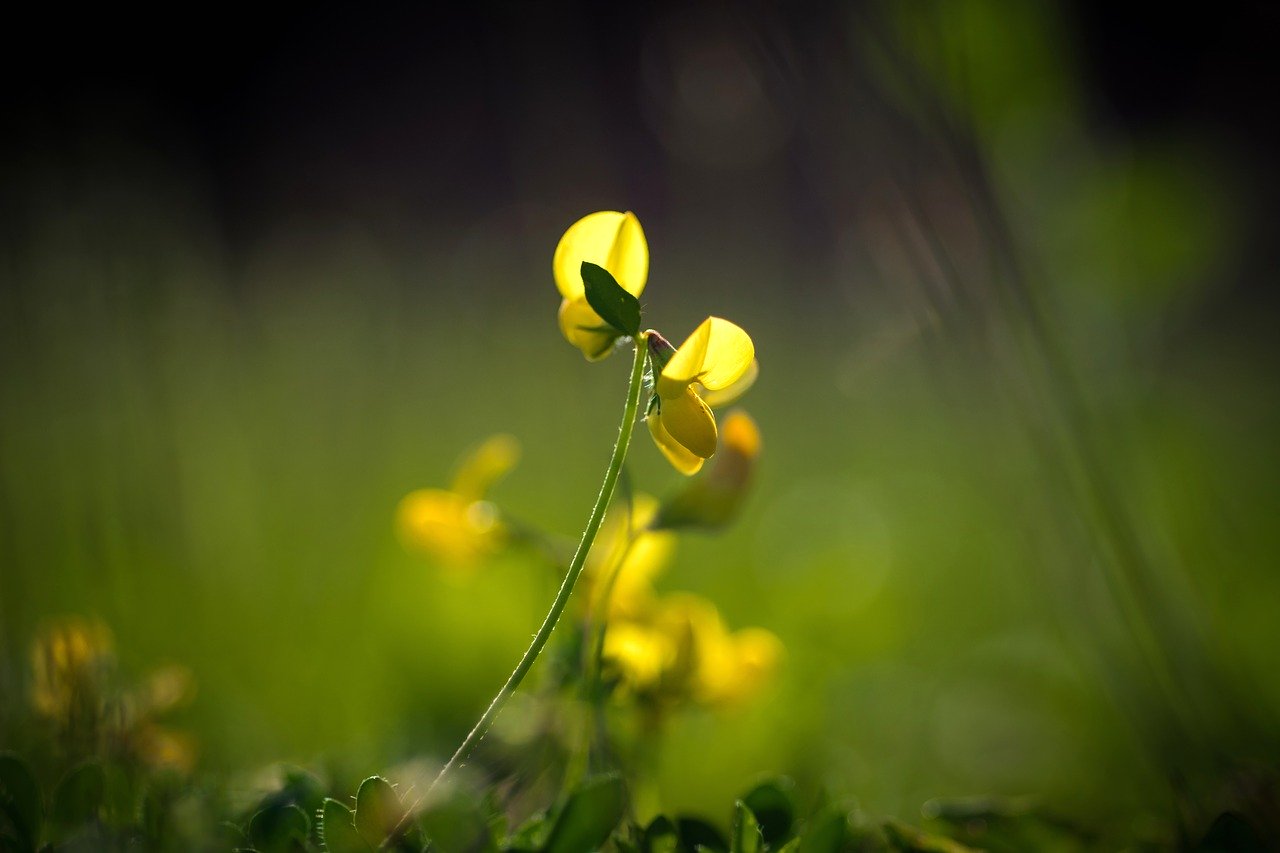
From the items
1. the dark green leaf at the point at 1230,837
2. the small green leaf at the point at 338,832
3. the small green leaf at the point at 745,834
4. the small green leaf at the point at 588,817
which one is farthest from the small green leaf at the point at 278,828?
the dark green leaf at the point at 1230,837

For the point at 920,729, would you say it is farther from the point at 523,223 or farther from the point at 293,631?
the point at 523,223

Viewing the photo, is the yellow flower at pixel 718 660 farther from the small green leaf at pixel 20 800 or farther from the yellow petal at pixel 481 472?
the small green leaf at pixel 20 800

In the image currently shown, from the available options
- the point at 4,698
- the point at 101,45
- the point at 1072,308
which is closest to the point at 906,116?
the point at 1072,308

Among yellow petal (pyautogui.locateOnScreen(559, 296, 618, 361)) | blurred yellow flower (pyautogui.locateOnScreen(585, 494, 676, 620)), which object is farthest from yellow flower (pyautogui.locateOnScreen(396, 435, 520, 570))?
yellow petal (pyautogui.locateOnScreen(559, 296, 618, 361))

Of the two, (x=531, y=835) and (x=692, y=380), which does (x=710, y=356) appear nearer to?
(x=692, y=380)

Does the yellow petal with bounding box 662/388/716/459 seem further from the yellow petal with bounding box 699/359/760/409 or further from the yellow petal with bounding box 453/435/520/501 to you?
the yellow petal with bounding box 453/435/520/501
